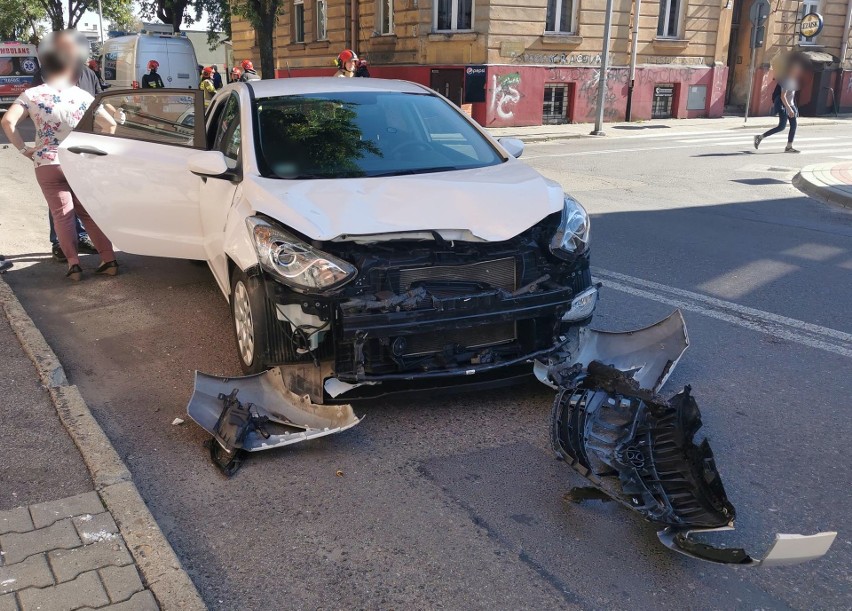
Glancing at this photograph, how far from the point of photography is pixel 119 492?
11.0ft

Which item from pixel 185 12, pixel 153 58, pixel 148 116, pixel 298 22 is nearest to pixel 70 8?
pixel 185 12

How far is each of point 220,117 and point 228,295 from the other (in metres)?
1.57

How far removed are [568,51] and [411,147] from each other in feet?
63.9

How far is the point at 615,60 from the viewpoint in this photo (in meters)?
23.9

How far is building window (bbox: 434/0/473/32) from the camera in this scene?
22344 mm

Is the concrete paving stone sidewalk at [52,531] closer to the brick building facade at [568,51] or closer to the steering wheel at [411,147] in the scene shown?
the steering wheel at [411,147]

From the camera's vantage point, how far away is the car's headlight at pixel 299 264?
3.80 m

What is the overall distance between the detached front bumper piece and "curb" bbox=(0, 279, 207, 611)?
1609mm

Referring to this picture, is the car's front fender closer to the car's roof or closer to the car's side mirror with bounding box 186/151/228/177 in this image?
the car's side mirror with bounding box 186/151/228/177

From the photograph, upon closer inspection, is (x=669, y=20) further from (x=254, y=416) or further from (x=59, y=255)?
(x=254, y=416)

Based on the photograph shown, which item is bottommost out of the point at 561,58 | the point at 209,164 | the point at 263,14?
the point at 209,164

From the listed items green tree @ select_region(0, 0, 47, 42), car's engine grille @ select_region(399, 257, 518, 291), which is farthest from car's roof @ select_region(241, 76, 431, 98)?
green tree @ select_region(0, 0, 47, 42)

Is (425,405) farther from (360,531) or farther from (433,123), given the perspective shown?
(433,123)

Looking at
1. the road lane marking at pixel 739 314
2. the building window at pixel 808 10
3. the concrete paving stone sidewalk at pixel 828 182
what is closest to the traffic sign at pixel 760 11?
the building window at pixel 808 10
